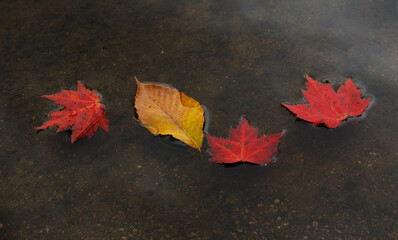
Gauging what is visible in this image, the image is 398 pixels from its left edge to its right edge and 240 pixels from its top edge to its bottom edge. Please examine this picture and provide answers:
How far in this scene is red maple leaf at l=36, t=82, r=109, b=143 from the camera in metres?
1.34

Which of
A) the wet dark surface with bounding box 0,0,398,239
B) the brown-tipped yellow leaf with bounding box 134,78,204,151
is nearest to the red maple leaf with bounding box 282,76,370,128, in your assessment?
the wet dark surface with bounding box 0,0,398,239

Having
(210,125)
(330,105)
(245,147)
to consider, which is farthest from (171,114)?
(330,105)

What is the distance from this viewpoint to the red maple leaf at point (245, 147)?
124cm

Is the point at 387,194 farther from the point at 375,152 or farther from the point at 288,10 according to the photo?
the point at 288,10

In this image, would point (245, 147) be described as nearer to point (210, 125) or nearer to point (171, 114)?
point (210, 125)

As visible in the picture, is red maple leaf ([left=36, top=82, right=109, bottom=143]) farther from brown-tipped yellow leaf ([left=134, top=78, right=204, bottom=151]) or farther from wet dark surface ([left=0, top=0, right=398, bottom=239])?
brown-tipped yellow leaf ([left=134, top=78, right=204, bottom=151])

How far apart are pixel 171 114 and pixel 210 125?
15 centimetres

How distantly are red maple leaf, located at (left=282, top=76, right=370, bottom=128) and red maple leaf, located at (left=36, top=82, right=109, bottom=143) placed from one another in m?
0.72

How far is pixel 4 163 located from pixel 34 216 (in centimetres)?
25

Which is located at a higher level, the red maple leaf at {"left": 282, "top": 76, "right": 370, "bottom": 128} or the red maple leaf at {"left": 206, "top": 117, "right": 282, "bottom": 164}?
the red maple leaf at {"left": 282, "top": 76, "right": 370, "bottom": 128}

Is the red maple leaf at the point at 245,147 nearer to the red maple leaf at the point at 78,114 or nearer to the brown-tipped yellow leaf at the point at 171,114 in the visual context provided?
the brown-tipped yellow leaf at the point at 171,114

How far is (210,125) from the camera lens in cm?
134

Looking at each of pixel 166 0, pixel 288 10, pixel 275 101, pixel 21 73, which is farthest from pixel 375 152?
pixel 21 73

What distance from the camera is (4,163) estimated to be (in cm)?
129
